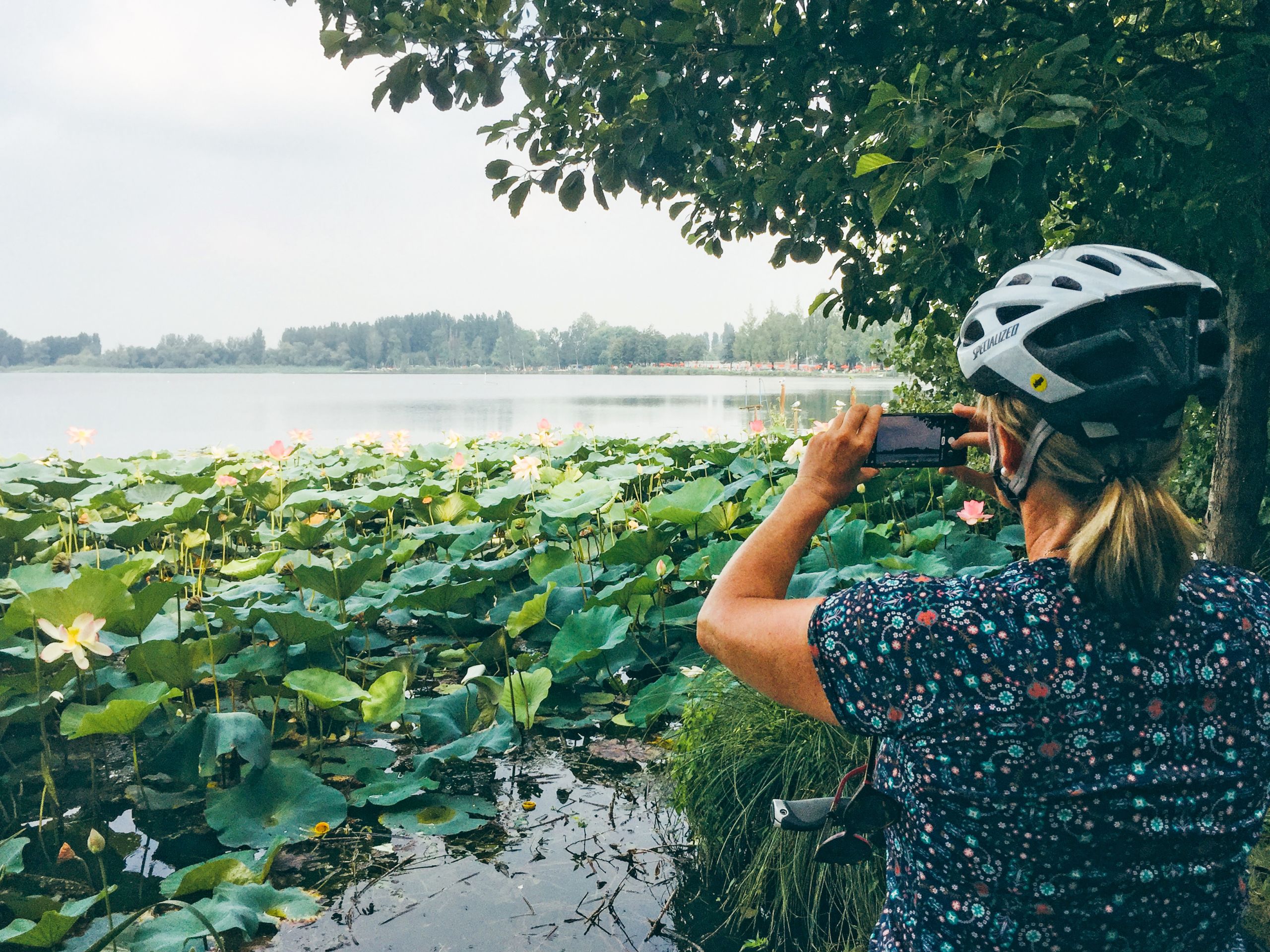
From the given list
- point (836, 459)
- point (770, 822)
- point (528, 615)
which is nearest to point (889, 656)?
point (836, 459)

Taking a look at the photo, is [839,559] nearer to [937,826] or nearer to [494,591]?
[494,591]

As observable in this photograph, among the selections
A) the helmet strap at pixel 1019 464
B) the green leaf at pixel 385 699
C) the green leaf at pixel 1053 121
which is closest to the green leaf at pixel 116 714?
the green leaf at pixel 385 699

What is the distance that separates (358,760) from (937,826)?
6.64 ft

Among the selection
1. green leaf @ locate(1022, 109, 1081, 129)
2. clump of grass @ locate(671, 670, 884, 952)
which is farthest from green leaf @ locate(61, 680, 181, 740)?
green leaf @ locate(1022, 109, 1081, 129)

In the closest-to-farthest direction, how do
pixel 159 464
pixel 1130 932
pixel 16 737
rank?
pixel 1130 932
pixel 16 737
pixel 159 464

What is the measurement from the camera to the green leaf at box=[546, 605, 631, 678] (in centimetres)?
279

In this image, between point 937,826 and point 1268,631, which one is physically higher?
Result: point 1268,631

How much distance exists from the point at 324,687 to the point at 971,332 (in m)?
2.00

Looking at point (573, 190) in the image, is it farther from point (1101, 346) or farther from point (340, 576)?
point (1101, 346)

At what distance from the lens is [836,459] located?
1.04m

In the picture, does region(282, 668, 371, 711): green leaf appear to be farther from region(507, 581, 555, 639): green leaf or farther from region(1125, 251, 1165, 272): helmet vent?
region(1125, 251, 1165, 272): helmet vent

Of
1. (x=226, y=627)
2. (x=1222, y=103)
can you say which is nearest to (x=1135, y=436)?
(x=1222, y=103)

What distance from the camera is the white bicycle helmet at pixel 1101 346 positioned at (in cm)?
87

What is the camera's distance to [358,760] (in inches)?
99.3
